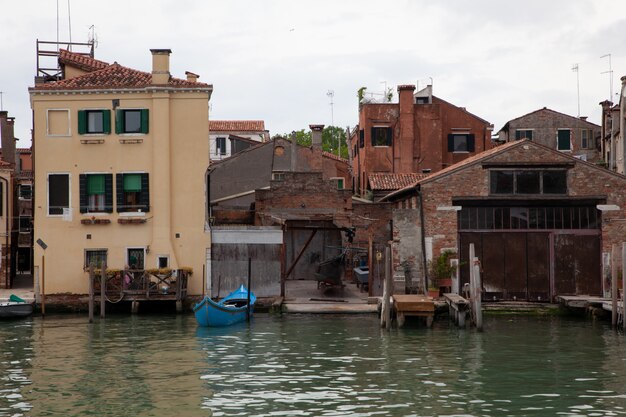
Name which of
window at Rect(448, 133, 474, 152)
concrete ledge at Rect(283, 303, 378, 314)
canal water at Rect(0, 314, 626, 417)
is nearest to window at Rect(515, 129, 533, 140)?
window at Rect(448, 133, 474, 152)

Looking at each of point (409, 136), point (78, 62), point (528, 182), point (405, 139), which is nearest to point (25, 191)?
point (78, 62)

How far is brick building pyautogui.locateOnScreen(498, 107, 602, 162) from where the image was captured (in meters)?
51.2

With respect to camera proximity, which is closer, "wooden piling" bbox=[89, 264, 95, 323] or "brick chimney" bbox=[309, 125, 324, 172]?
"wooden piling" bbox=[89, 264, 95, 323]

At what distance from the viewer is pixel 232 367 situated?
19562 mm

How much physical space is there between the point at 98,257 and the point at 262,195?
310 inches

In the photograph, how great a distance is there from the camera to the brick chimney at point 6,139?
4119cm

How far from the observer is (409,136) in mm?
46812

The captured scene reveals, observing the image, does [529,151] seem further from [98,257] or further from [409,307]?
[98,257]

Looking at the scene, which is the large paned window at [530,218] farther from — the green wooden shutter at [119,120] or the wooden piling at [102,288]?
the green wooden shutter at [119,120]

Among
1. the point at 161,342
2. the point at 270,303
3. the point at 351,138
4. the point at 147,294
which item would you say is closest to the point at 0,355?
the point at 161,342

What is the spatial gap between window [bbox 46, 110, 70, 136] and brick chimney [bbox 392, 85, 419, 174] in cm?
1958

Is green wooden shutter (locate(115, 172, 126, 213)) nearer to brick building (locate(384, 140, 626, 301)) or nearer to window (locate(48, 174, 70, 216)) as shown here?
window (locate(48, 174, 70, 216))

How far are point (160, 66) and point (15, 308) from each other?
9161 millimetres

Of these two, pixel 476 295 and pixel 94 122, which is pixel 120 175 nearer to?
pixel 94 122
